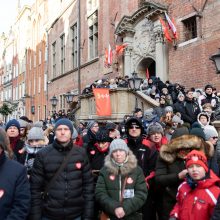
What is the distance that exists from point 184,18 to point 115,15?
22.2ft

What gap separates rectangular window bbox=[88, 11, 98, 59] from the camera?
2298 centimetres

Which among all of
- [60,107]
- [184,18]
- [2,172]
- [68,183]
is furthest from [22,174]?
[60,107]

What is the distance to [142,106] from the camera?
40.5ft

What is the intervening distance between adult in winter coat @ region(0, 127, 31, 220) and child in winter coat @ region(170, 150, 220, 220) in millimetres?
1381

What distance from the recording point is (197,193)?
3.03m

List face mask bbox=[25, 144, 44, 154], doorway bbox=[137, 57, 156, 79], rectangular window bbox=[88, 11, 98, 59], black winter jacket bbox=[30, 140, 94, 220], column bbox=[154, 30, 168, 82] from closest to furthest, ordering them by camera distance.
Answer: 1. black winter jacket bbox=[30, 140, 94, 220]
2. face mask bbox=[25, 144, 44, 154]
3. column bbox=[154, 30, 168, 82]
4. doorway bbox=[137, 57, 156, 79]
5. rectangular window bbox=[88, 11, 98, 59]

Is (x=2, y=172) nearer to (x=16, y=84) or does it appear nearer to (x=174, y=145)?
(x=174, y=145)

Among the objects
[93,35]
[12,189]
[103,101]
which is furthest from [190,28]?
[12,189]

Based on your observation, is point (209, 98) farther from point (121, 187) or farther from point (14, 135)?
point (121, 187)

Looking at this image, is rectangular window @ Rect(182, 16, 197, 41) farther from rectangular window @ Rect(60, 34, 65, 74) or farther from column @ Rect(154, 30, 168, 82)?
rectangular window @ Rect(60, 34, 65, 74)

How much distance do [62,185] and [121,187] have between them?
62cm

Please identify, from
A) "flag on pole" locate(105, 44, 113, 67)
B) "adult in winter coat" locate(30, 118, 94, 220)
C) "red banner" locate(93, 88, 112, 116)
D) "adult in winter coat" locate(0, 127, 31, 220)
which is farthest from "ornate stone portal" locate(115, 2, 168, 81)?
"adult in winter coat" locate(0, 127, 31, 220)

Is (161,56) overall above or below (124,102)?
above

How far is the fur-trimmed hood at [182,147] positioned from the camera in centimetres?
358
